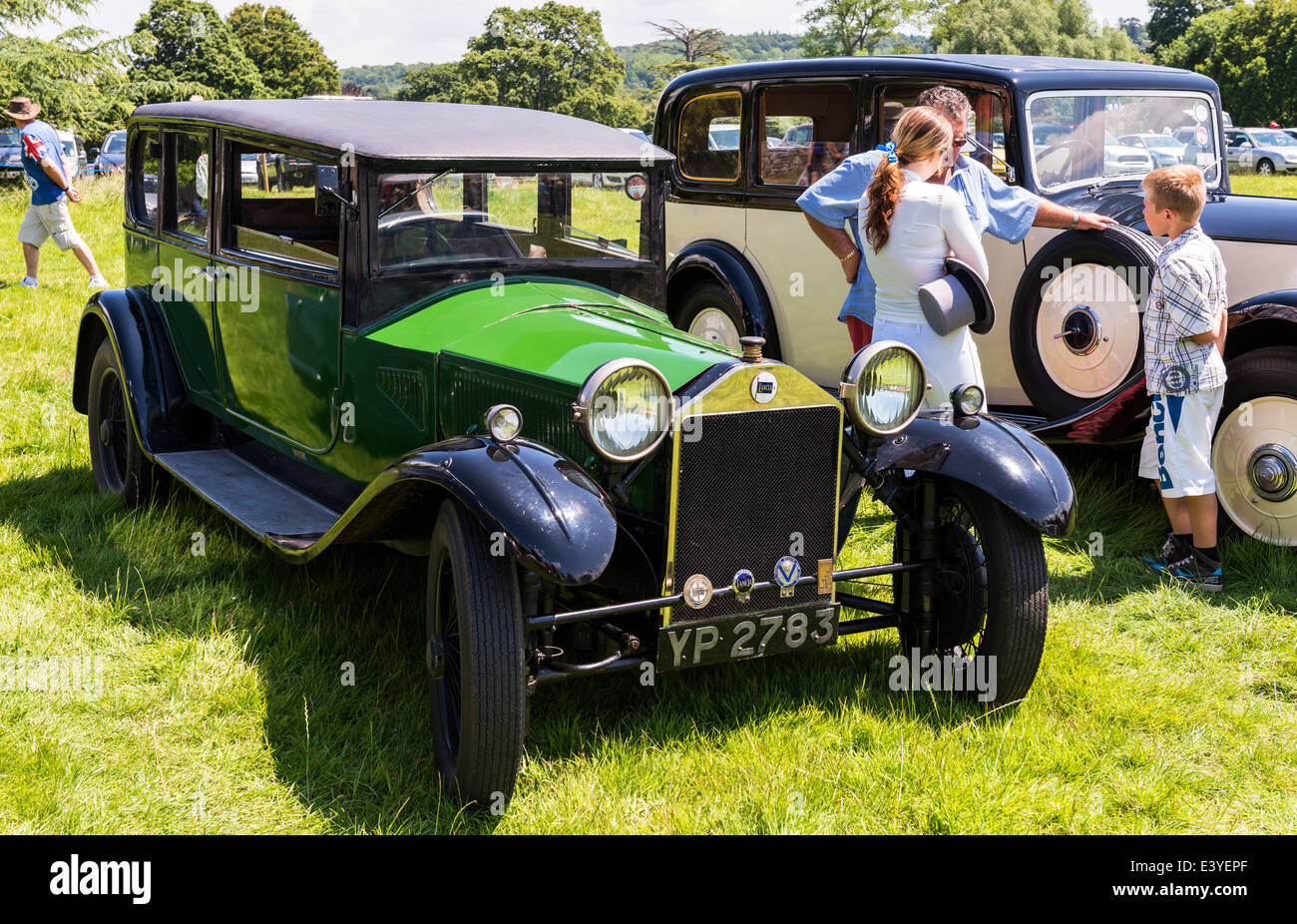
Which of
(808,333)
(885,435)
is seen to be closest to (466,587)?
(885,435)

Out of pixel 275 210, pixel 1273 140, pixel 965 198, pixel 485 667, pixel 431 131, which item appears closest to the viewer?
pixel 485 667

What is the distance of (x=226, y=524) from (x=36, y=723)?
1.77 meters

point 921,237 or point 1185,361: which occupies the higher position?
point 921,237

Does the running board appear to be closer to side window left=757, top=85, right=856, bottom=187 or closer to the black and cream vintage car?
the black and cream vintage car

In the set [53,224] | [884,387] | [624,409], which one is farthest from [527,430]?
[53,224]

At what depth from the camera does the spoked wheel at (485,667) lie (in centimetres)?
283

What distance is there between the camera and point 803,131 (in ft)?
22.1

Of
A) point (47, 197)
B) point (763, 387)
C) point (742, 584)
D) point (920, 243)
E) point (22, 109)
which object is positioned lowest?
point (742, 584)

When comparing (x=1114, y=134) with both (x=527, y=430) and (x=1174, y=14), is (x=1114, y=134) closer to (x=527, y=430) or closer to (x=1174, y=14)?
(x=527, y=430)

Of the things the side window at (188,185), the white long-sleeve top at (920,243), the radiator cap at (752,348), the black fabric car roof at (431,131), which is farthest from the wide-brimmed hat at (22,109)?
the radiator cap at (752,348)

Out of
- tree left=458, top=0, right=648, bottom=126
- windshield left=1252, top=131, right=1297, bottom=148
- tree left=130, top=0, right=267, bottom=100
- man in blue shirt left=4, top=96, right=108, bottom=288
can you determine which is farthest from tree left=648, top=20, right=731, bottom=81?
man in blue shirt left=4, top=96, right=108, bottom=288

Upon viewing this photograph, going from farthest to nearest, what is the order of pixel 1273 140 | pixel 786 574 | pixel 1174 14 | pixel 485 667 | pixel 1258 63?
pixel 1174 14, pixel 1258 63, pixel 1273 140, pixel 786 574, pixel 485 667

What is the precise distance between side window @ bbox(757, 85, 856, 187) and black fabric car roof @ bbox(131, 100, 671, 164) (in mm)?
2236

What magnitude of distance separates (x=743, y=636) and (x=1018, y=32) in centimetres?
7022
